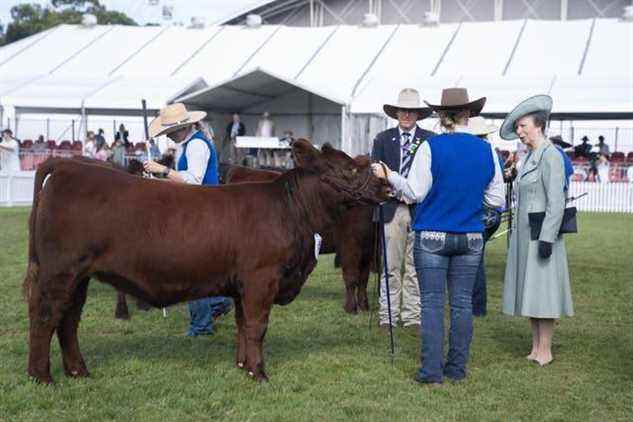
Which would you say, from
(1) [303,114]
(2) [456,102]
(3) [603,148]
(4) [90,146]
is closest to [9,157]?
(4) [90,146]

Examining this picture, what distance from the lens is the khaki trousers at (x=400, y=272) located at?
26.8 ft

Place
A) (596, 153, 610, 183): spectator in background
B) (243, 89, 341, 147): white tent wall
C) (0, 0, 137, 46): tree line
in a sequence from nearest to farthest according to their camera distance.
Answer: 1. (596, 153, 610, 183): spectator in background
2. (243, 89, 341, 147): white tent wall
3. (0, 0, 137, 46): tree line

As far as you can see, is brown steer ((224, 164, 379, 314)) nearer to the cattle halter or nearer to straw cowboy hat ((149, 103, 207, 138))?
straw cowboy hat ((149, 103, 207, 138))

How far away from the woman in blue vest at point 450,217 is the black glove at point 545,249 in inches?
25.6

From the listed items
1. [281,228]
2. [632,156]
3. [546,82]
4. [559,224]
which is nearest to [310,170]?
[281,228]

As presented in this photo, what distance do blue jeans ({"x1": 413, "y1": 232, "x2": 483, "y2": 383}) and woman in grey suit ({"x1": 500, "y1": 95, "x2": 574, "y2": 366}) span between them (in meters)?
0.83

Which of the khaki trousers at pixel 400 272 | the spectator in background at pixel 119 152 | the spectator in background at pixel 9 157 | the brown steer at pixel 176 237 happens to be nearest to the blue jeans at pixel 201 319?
the brown steer at pixel 176 237

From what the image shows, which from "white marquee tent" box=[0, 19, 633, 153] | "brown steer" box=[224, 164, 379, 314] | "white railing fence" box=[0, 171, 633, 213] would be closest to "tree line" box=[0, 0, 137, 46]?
"white marquee tent" box=[0, 19, 633, 153]

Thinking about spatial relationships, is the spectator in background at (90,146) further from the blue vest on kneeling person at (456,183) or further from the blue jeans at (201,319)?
the blue vest on kneeling person at (456,183)

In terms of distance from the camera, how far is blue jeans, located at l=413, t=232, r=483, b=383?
5.93m

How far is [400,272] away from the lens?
835cm

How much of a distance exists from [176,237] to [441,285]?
196 cm

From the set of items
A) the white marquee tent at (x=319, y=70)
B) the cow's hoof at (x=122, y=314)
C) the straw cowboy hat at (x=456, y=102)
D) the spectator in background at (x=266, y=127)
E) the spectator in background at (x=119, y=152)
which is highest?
the white marquee tent at (x=319, y=70)

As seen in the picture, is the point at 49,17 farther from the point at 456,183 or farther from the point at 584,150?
the point at 456,183
